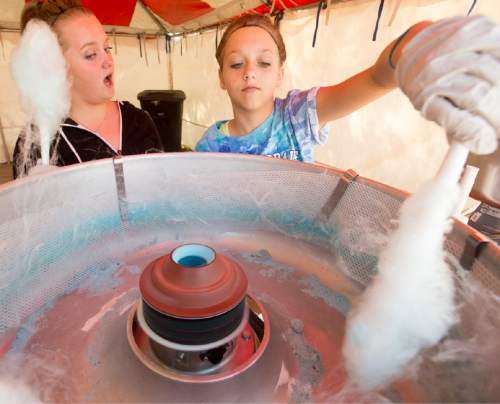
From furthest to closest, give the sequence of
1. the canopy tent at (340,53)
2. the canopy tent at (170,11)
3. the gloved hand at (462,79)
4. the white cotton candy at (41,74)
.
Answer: the canopy tent at (170,11), the canopy tent at (340,53), the white cotton candy at (41,74), the gloved hand at (462,79)

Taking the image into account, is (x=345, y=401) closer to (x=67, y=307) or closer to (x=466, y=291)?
(x=466, y=291)

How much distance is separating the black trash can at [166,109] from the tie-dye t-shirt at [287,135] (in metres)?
2.42

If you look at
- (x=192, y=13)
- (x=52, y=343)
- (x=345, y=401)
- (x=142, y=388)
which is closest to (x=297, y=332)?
(x=345, y=401)

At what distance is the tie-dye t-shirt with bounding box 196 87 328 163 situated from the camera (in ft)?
3.13

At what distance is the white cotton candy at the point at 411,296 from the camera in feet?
1.35

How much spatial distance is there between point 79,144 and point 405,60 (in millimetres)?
986

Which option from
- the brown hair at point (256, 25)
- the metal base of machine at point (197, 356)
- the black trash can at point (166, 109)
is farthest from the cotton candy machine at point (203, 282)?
the black trash can at point (166, 109)

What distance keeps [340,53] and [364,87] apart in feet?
4.33

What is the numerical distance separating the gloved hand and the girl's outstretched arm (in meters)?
0.11

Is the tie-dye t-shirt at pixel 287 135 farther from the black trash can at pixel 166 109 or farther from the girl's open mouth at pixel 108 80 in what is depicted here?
the black trash can at pixel 166 109

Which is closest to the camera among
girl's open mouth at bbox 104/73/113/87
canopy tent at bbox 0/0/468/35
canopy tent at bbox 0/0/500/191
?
girl's open mouth at bbox 104/73/113/87

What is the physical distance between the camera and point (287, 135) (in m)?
0.99

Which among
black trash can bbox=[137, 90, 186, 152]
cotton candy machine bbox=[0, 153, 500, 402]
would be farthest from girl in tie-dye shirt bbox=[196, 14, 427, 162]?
black trash can bbox=[137, 90, 186, 152]

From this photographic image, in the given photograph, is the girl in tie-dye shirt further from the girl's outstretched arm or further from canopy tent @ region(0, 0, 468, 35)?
canopy tent @ region(0, 0, 468, 35)
